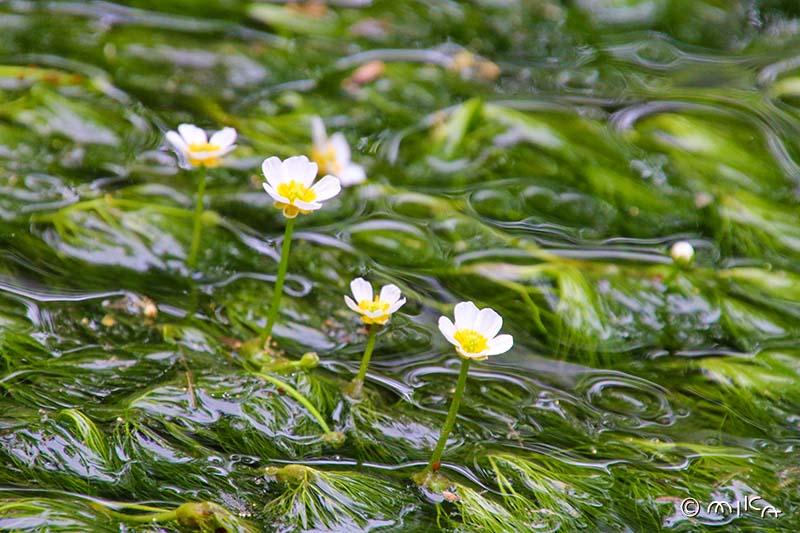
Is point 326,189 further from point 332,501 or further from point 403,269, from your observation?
point 332,501

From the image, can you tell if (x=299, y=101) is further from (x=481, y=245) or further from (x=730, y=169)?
(x=730, y=169)

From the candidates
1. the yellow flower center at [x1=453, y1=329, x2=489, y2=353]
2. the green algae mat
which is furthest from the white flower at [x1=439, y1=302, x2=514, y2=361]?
the green algae mat

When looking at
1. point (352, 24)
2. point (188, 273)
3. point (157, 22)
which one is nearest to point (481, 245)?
point (188, 273)

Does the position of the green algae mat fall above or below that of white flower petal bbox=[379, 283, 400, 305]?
below

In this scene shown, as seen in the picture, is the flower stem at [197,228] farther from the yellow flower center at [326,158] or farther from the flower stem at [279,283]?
the yellow flower center at [326,158]

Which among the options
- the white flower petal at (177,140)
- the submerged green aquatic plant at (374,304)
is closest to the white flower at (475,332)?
the submerged green aquatic plant at (374,304)

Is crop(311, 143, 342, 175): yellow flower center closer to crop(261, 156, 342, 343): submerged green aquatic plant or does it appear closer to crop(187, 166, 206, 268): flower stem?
crop(187, 166, 206, 268): flower stem
